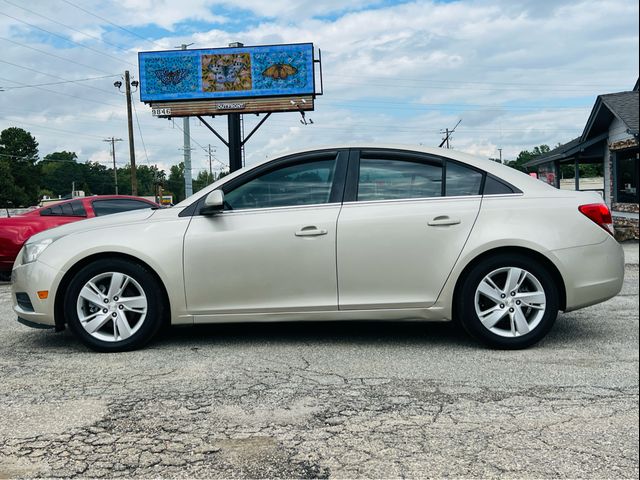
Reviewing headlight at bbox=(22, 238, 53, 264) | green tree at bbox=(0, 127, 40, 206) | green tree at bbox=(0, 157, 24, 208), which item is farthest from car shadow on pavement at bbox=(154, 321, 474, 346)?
green tree at bbox=(0, 127, 40, 206)

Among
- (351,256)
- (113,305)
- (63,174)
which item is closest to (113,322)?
(113,305)

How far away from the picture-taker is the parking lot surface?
2736 millimetres

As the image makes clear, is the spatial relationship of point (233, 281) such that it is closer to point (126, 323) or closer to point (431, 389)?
point (126, 323)

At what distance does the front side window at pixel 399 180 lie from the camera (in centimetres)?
480

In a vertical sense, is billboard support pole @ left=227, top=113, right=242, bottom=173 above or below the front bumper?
above

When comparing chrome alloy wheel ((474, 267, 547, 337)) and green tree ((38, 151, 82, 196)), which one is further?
green tree ((38, 151, 82, 196))

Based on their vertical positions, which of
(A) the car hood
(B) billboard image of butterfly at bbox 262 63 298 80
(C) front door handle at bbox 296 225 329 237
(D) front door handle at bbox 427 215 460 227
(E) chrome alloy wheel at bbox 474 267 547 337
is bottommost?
(E) chrome alloy wheel at bbox 474 267 547 337

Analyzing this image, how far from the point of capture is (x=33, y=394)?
3.83m

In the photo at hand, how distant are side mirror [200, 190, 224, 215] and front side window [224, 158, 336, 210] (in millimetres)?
146

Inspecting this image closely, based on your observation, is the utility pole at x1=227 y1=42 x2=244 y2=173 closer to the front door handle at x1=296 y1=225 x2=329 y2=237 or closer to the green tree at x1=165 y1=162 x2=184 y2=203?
the front door handle at x1=296 y1=225 x2=329 y2=237

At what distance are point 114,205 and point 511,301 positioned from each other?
731 cm

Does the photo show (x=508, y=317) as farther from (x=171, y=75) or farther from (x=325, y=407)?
(x=171, y=75)

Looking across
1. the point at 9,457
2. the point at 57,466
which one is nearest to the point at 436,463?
the point at 57,466

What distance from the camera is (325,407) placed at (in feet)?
11.3
